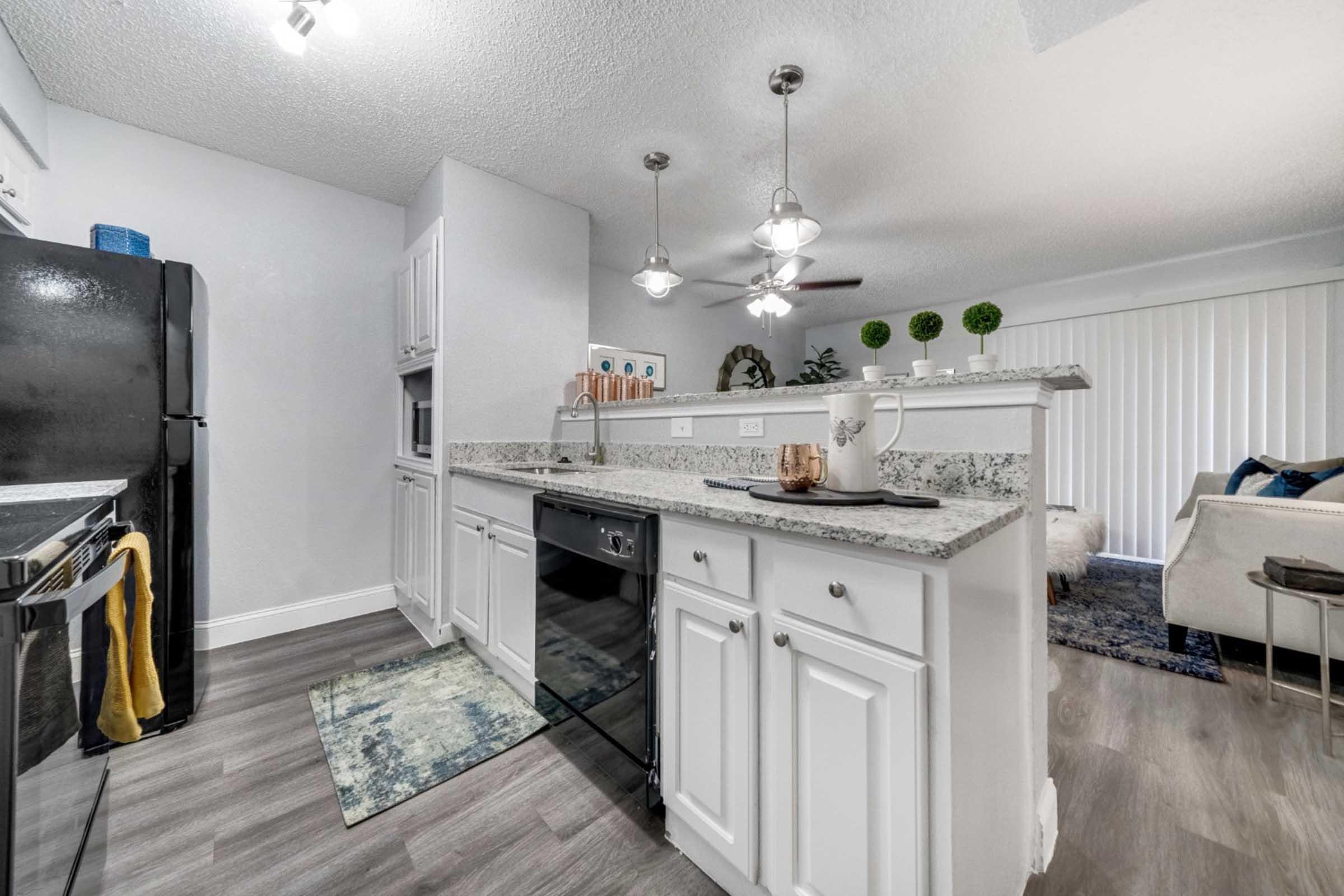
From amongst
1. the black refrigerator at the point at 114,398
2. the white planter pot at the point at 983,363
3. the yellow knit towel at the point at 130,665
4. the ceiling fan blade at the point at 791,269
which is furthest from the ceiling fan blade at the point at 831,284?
the yellow knit towel at the point at 130,665

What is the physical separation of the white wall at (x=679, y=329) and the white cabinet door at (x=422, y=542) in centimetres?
193

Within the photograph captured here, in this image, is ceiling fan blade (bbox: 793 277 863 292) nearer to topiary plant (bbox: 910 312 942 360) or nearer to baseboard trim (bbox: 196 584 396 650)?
topiary plant (bbox: 910 312 942 360)

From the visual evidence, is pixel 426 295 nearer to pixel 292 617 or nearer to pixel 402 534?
pixel 402 534

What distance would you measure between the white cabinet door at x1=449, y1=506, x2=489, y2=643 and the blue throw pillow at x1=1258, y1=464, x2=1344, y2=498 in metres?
3.50

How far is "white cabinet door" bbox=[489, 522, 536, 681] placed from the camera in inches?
69.1

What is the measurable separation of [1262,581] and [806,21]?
2610mm

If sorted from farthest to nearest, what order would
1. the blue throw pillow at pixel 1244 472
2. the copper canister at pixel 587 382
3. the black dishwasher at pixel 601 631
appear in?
the blue throw pillow at pixel 1244 472 → the copper canister at pixel 587 382 → the black dishwasher at pixel 601 631

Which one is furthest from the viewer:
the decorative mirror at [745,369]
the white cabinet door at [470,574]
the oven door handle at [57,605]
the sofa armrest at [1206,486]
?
the decorative mirror at [745,369]

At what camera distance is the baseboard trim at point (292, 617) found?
7.82ft

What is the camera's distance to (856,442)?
3.80 feet

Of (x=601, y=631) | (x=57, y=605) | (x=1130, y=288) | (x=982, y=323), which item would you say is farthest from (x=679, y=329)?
(x=57, y=605)

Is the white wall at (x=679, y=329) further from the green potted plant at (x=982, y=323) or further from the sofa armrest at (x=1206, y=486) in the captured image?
the sofa armrest at (x=1206, y=486)

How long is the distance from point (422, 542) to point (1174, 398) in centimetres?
582

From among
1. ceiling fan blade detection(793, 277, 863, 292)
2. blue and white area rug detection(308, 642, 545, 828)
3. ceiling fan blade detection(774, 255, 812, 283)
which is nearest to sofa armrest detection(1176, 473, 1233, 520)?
ceiling fan blade detection(793, 277, 863, 292)
